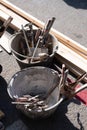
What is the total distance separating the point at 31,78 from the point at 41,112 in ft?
1.95

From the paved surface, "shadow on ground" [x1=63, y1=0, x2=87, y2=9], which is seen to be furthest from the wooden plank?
"shadow on ground" [x1=63, y1=0, x2=87, y2=9]

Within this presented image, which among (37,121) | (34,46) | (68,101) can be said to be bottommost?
(37,121)

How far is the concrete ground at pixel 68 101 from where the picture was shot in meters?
3.26

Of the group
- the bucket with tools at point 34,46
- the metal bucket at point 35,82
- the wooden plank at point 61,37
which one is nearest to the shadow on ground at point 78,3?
the wooden plank at point 61,37

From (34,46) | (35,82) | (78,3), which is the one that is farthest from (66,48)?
(78,3)

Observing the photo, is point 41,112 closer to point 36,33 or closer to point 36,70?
point 36,70

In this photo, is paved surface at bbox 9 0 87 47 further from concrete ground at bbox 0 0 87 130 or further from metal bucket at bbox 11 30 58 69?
metal bucket at bbox 11 30 58 69

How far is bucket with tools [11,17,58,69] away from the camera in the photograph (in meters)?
3.57

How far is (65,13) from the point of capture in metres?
5.02

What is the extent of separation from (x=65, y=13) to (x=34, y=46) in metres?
1.41

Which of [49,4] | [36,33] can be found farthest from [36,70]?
[49,4]

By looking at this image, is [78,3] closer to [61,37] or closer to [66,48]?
[61,37]

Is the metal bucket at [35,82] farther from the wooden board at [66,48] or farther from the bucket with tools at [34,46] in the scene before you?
the wooden board at [66,48]

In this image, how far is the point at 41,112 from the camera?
304 centimetres
